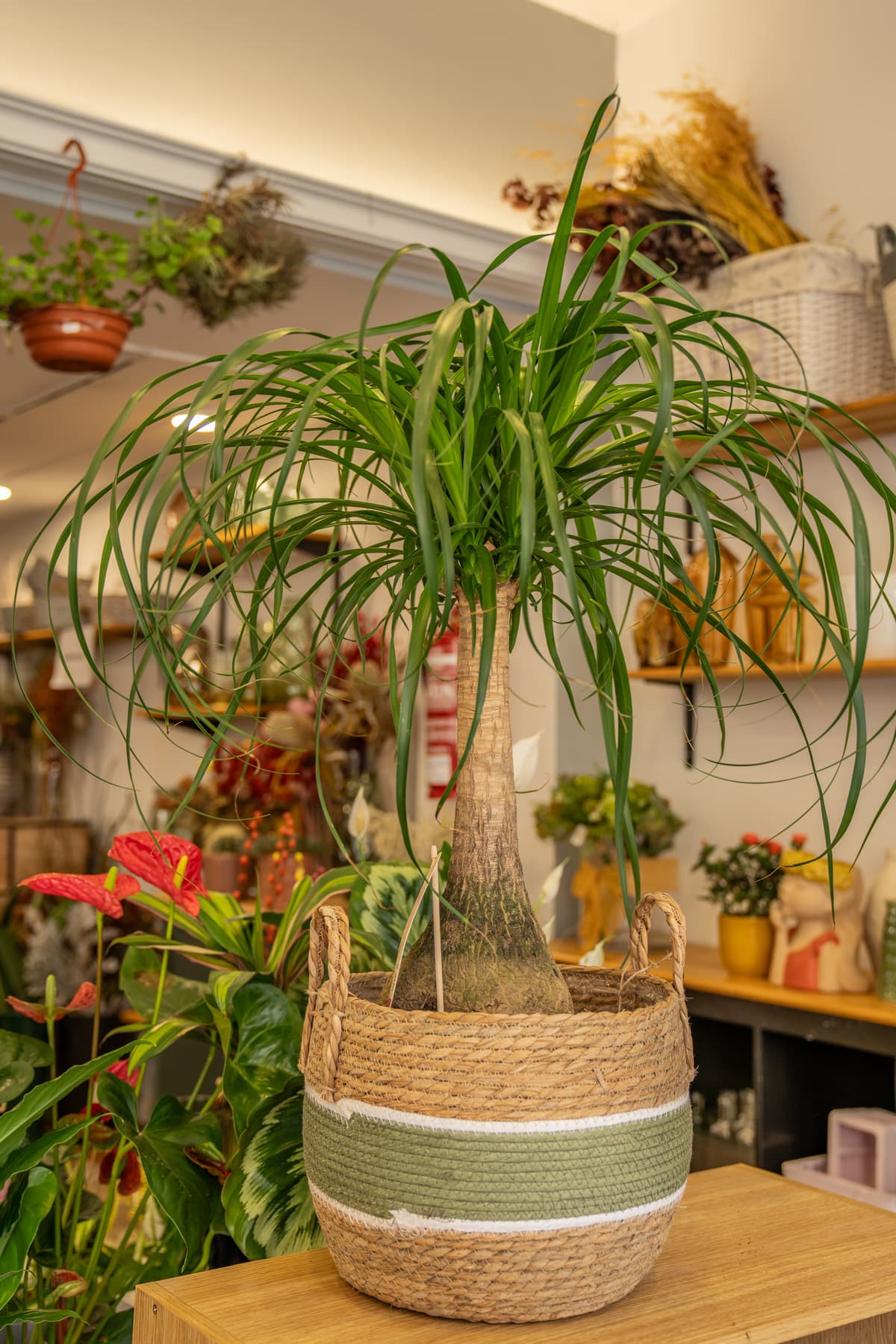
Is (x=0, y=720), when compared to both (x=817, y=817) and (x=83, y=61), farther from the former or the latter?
(x=817, y=817)

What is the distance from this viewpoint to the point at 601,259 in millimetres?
3023

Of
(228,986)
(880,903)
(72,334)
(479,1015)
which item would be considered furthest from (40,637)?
(479,1015)

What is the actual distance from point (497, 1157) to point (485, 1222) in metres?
0.03

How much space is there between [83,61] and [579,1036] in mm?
2714

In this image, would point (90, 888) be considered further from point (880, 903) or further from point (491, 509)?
point (880, 903)

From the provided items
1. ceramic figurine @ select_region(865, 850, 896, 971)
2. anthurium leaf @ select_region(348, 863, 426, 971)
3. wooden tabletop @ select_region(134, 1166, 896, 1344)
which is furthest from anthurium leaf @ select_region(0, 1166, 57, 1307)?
ceramic figurine @ select_region(865, 850, 896, 971)

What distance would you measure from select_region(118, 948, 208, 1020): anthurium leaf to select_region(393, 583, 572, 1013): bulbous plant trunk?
45cm

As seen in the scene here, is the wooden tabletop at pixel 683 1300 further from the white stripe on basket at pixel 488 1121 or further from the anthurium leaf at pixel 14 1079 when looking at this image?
the anthurium leaf at pixel 14 1079

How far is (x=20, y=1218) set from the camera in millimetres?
847

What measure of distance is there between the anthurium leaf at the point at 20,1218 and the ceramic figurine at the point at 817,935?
1792 mm

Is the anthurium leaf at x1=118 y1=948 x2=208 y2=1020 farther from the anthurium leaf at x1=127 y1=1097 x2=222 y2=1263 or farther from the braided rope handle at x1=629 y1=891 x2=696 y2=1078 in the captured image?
the braided rope handle at x1=629 y1=891 x2=696 y2=1078

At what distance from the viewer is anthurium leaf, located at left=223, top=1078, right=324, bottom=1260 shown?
91 centimetres

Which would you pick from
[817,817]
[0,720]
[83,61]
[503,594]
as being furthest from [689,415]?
[0,720]

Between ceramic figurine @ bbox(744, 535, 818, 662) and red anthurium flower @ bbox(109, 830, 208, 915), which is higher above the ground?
ceramic figurine @ bbox(744, 535, 818, 662)
